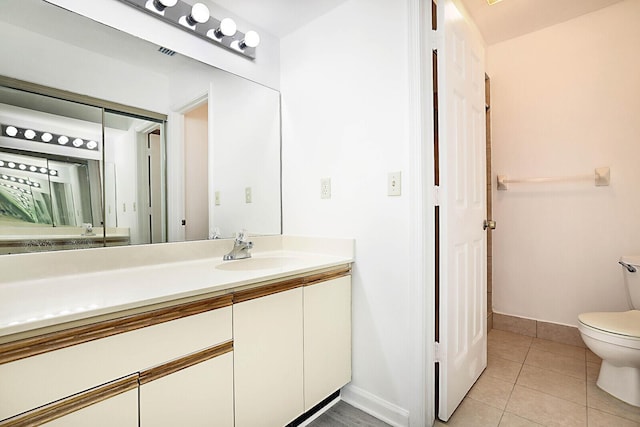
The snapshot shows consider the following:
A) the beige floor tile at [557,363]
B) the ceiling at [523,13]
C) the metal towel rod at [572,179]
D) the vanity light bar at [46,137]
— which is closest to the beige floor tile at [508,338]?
the beige floor tile at [557,363]

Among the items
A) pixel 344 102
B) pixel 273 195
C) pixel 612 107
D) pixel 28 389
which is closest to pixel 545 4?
pixel 612 107

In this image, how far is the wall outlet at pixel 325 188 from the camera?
5.42 ft

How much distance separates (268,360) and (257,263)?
0.52 m

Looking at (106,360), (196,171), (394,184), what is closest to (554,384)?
(394,184)

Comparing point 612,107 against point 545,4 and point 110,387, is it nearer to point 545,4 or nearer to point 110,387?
point 545,4

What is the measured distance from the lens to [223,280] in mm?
1019

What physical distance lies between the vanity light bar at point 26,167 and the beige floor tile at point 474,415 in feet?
6.56

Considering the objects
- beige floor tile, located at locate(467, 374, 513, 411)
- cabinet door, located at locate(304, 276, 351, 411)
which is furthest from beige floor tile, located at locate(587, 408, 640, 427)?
cabinet door, located at locate(304, 276, 351, 411)

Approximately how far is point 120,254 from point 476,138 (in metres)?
1.94

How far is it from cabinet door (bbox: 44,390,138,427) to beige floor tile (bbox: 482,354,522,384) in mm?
1881

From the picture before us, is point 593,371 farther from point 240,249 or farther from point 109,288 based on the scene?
point 109,288

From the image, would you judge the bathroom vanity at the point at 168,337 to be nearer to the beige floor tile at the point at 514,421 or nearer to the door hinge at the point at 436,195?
the door hinge at the point at 436,195

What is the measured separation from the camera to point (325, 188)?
1.67 meters

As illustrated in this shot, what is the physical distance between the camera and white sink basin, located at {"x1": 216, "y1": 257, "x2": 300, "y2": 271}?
1433 millimetres
